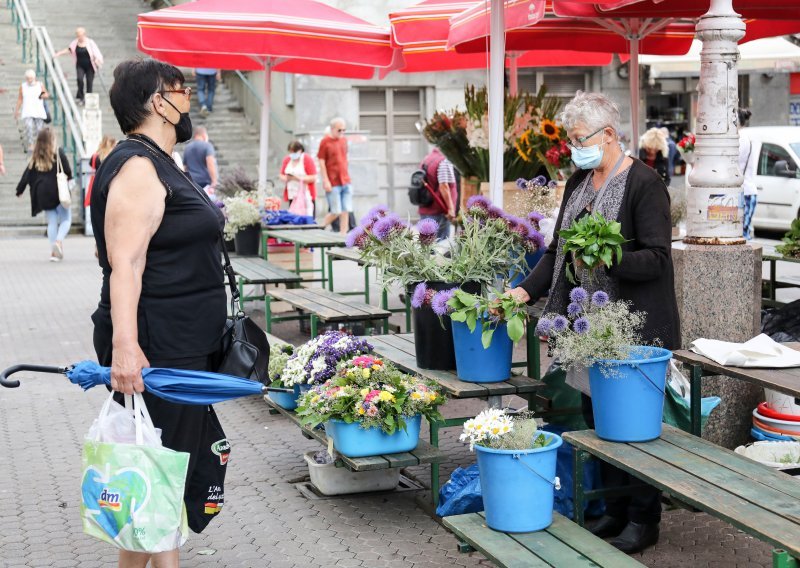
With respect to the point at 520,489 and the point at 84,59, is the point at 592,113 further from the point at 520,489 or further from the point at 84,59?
the point at 84,59

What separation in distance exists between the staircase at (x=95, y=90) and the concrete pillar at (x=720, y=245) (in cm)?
1632

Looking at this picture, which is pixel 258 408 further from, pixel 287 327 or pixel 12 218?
pixel 12 218

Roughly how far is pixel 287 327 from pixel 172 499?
282 inches

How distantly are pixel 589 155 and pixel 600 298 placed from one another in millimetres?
684

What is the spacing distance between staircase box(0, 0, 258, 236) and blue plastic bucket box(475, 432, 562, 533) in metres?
17.2

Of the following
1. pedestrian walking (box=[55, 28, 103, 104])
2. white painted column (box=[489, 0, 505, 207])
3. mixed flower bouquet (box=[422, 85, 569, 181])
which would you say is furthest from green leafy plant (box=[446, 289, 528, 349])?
pedestrian walking (box=[55, 28, 103, 104])

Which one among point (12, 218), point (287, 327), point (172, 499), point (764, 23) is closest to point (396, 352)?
point (172, 499)

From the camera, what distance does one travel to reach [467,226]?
512 centimetres

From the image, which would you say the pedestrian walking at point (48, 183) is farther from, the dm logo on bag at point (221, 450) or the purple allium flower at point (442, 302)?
the dm logo on bag at point (221, 450)

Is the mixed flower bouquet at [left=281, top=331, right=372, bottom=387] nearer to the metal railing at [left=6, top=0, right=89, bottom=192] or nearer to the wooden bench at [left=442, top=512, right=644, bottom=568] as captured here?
the wooden bench at [left=442, top=512, right=644, bottom=568]

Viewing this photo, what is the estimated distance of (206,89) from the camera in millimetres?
24594

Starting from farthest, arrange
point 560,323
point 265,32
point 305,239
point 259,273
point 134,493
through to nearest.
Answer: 1. point 305,239
2. point 265,32
3. point 259,273
4. point 560,323
5. point 134,493

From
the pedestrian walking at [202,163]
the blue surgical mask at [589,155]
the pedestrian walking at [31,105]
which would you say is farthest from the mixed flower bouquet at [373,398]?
the pedestrian walking at [31,105]

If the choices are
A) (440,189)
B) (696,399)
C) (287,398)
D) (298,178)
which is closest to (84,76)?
(298,178)
